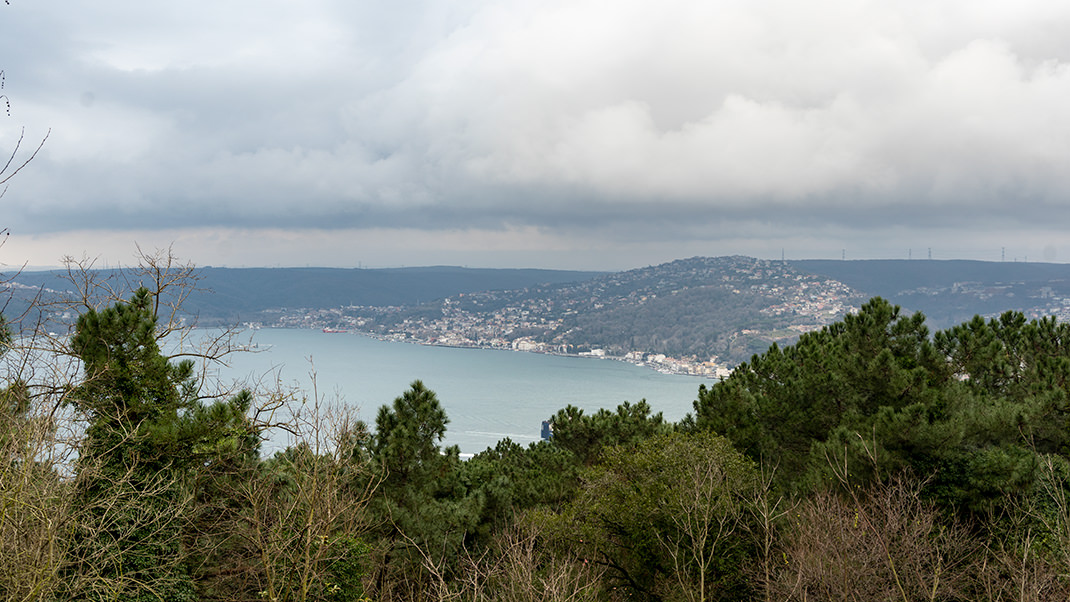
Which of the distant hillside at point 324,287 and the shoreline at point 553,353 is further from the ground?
the distant hillside at point 324,287

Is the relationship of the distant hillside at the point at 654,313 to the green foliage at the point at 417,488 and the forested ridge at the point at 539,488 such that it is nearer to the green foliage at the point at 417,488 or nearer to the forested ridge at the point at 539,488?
the forested ridge at the point at 539,488

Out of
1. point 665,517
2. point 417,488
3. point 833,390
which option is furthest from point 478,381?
point 665,517

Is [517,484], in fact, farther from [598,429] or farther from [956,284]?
[956,284]

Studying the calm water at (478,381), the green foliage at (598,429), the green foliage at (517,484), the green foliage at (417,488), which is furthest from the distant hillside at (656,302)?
Result: the green foliage at (417,488)

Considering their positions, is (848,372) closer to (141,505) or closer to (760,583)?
(760,583)

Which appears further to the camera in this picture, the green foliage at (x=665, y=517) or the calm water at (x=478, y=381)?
the calm water at (x=478, y=381)

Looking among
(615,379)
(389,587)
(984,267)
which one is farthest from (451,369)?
(984,267)

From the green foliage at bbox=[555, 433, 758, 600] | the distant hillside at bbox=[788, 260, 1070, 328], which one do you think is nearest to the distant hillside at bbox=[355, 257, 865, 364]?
the distant hillside at bbox=[788, 260, 1070, 328]
